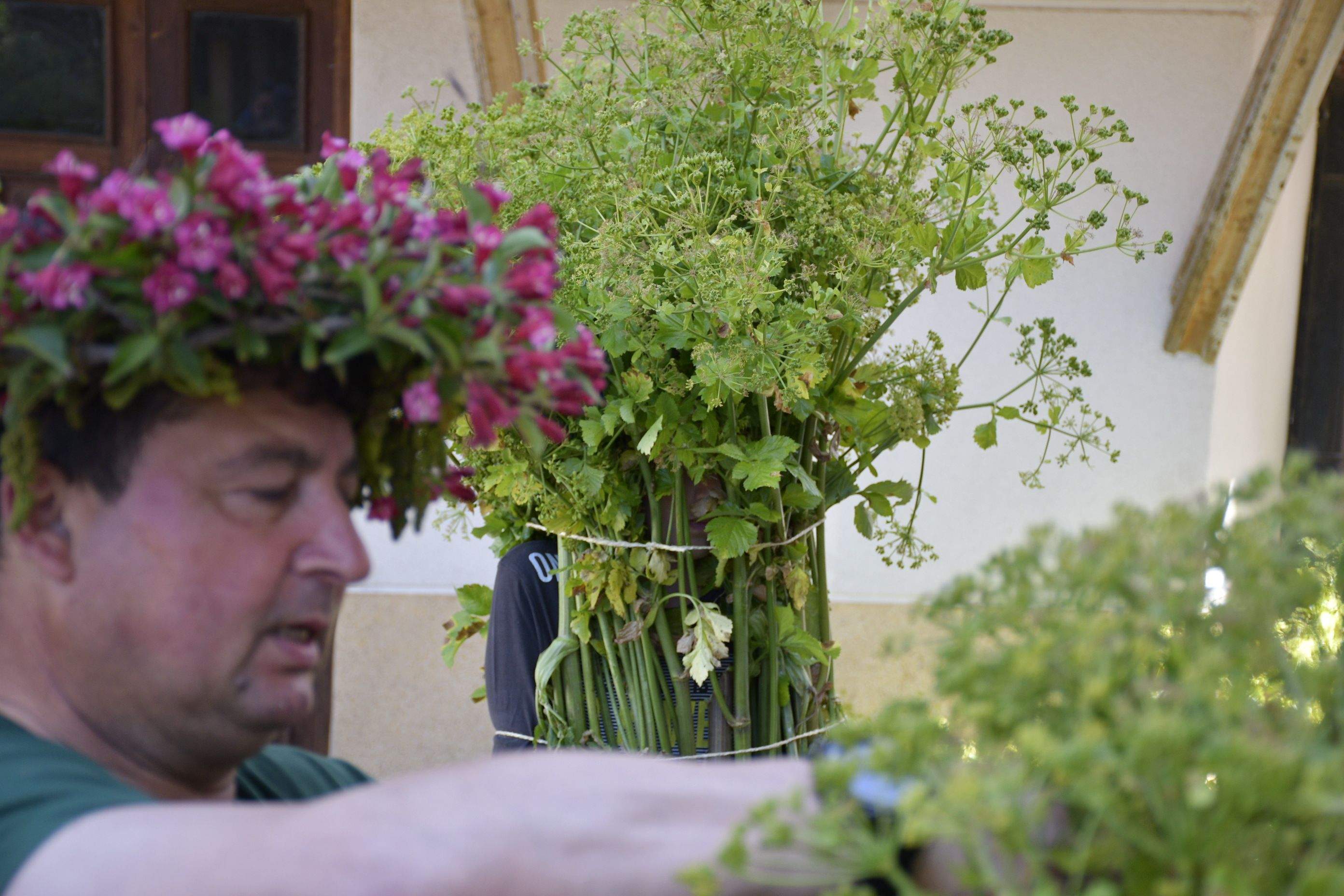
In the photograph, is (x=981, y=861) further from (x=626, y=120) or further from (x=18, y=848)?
(x=626, y=120)

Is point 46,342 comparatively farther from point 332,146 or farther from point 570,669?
point 570,669

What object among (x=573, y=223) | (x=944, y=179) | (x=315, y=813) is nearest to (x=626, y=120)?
(x=573, y=223)

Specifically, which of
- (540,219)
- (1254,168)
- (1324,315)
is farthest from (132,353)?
(1324,315)

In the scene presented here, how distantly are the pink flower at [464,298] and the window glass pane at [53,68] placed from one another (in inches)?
106

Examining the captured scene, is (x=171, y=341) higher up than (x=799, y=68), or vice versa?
(x=799, y=68)

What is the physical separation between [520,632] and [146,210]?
111cm

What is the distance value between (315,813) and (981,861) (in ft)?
0.89

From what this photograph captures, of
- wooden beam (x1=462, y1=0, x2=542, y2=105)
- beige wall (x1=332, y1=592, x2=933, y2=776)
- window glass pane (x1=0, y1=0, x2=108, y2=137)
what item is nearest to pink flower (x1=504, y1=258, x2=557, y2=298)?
wooden beam (x1=462, y1=0, x2=542, y2=105)

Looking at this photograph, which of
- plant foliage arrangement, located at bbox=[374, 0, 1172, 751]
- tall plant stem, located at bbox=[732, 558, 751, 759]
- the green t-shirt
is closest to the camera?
the green t-shirt

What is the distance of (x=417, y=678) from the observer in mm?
3078

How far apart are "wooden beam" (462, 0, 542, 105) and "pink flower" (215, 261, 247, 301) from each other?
6.88 feet

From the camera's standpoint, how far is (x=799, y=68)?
140 cm

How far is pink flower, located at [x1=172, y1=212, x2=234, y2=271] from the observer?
23.9 inches

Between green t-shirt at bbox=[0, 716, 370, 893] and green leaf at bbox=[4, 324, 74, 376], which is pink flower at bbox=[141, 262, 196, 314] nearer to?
green leaf at bbox=[4, 324, 74, 376]
